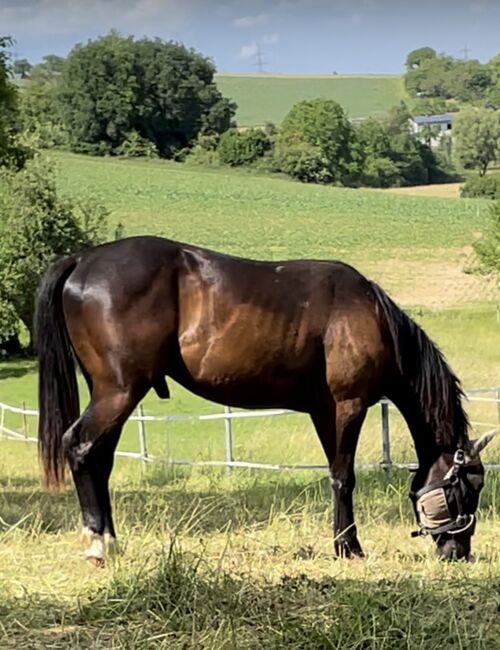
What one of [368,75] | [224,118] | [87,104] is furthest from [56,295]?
[368,75]

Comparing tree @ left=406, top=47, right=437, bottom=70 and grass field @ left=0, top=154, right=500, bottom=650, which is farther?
tree @ left=406, top=47, right=437, bottom=70

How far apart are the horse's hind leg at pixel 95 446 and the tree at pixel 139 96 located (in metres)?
64.0

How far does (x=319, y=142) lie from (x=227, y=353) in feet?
222

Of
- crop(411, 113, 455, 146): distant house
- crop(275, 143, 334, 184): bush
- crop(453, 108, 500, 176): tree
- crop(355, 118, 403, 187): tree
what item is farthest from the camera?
crop(411, 113, 455, 146): distant house

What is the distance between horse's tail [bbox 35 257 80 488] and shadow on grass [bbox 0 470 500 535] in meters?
0.42

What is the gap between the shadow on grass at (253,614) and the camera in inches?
105

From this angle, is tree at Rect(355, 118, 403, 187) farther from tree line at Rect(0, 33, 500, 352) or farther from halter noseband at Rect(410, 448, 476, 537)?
halter noseband at Rect(410, 448, 476, 537)

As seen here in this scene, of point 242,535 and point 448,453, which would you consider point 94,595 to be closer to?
point 242,535

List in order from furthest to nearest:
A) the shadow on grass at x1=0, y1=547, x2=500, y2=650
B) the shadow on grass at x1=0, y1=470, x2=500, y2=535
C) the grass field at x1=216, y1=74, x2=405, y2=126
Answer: the grass field at x1=216, y1=74, x2=405, y2=126
the shadow on grass at x1=0, y1=470, x2=500, y2=535
the shadow on grass at x1=0, y1=547, x2=500, y2=650

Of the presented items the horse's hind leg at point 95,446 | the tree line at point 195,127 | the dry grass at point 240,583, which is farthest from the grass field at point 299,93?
the horse's hind leg at point 95,446

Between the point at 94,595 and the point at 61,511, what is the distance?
89.8 inches

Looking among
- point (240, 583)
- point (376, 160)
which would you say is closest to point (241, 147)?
point (376, 160)

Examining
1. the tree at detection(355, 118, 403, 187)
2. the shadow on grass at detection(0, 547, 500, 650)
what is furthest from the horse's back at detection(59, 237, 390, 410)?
the tree at detection(355, 118, 403, 187)

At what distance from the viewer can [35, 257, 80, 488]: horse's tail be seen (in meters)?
4.51
